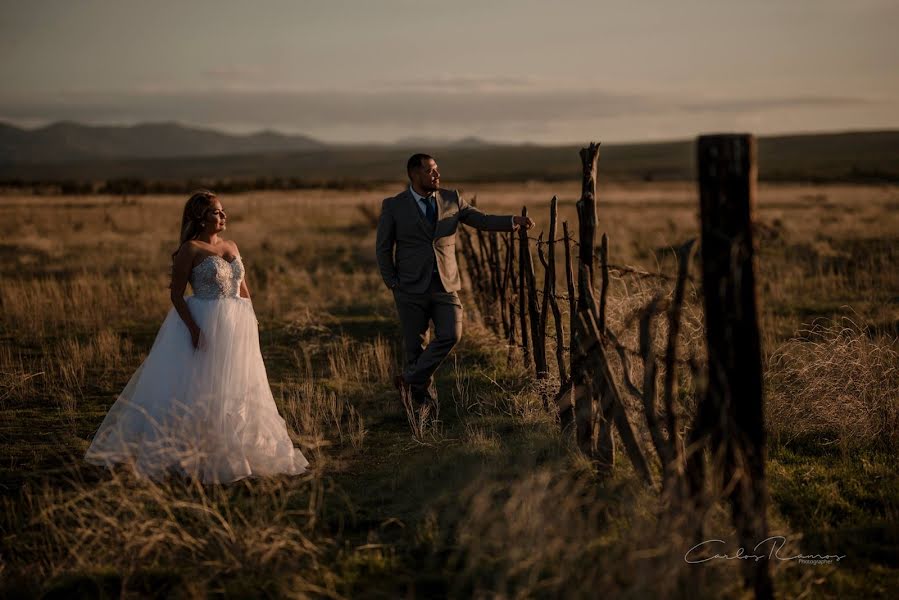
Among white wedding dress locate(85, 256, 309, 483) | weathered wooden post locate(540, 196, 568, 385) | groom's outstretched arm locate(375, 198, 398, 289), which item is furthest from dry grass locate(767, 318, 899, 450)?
A: white wedding dress locate(85, 256, 309, 483)

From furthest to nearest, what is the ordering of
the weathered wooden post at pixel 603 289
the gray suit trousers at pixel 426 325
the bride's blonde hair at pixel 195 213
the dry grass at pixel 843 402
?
the gray suit trousers at pixel 426 325 < the dry grass at pixel 843 402 < the bride's blonde hair at pixel 195 213 < the weathered wooden post at pixel 603 289

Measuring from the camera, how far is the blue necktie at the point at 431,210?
6.14 m

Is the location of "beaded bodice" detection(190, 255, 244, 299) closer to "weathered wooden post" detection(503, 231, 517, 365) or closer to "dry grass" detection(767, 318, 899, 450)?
"weathered wooden post" detection(503, 231, 517, 365)

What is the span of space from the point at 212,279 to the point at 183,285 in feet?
0.84

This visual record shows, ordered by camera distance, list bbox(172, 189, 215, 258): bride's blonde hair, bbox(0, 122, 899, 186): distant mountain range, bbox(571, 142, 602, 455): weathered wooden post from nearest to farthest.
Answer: bbox(571, 142, 602, 455): weathered wooden post → bbox(172, 189, 215, 258): bride's blonde hair → bbox(0, 122, 899, 186): distant mountain range

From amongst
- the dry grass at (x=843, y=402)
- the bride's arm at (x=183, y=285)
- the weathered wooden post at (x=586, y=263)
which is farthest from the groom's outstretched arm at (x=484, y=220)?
the dry grass at (x=843, y=402)

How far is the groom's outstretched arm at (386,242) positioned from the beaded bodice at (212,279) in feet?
3.80

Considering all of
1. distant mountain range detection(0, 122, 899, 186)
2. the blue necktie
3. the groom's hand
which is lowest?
the groom's hand

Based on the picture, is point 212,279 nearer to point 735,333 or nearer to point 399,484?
point 399,484

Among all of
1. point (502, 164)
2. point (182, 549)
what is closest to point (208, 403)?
point (182, 549)

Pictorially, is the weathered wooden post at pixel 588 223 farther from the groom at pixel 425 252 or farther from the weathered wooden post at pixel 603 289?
the groom at pixel 425 252

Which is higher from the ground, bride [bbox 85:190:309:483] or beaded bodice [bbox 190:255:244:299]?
beaded bodice [bbox 190:255:244:299]

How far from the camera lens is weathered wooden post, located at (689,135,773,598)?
11.3 ft

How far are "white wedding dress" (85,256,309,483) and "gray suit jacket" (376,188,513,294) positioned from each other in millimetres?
1193
